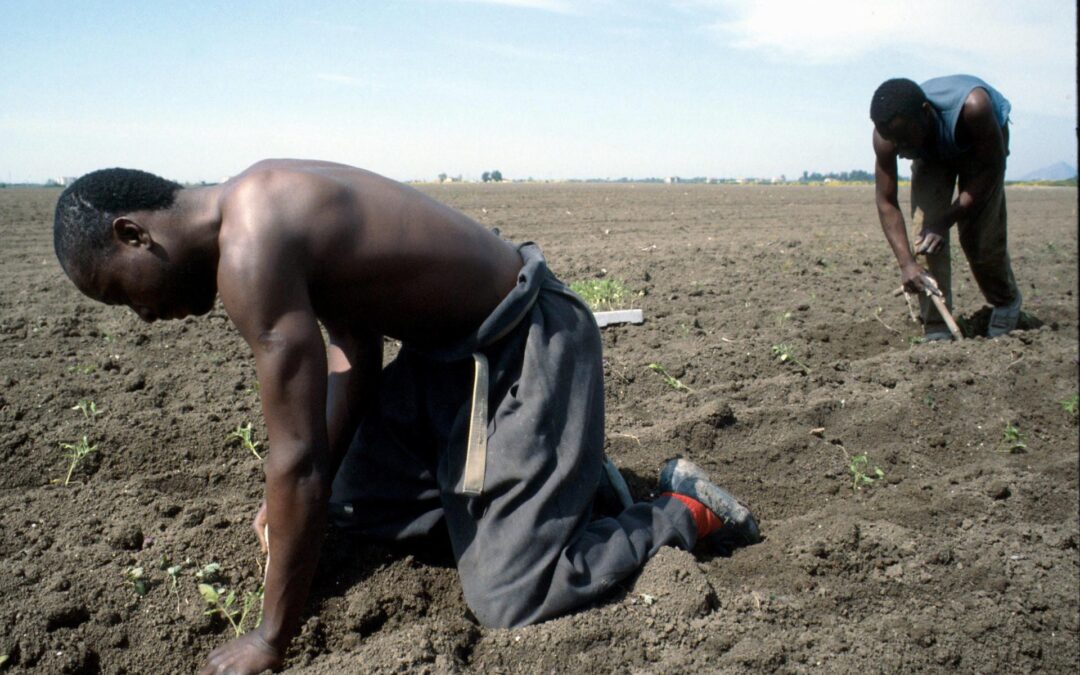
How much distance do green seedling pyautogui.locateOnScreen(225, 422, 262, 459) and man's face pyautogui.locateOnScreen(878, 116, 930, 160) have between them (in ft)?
13.0

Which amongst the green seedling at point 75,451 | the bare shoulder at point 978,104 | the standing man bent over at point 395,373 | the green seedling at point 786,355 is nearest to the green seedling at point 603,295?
the green seedling at point 786,355

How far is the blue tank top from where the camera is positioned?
16.6 feet

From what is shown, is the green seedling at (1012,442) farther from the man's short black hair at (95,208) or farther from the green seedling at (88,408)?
the green seedling at (88,408)

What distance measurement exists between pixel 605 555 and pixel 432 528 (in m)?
0.61

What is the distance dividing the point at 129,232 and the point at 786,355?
3.73 m

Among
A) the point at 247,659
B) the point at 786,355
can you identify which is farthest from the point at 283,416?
the point at 786,355

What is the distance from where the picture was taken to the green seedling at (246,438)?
3476mm

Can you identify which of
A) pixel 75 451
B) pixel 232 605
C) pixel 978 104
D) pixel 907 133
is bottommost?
pixel 232 605

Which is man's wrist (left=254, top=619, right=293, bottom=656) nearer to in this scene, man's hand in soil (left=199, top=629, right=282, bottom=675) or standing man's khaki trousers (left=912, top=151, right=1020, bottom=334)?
man's hand in soil (left=199, top=629, right=282, bottom=675)

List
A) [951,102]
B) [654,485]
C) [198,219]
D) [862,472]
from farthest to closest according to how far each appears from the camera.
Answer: [951,102], [862,472], [654,485], [198,219]

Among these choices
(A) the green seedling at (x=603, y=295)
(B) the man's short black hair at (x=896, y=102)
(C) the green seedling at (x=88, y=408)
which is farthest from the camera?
(A) the green seedling at (x=603, y=295)

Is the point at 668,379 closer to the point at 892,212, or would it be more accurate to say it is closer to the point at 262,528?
the point at 892,212

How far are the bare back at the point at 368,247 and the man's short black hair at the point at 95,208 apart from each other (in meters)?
0.18

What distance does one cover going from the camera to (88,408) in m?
3.88
